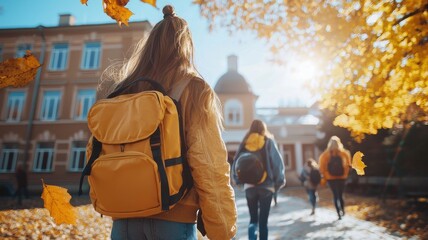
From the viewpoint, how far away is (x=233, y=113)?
29594 millimetres

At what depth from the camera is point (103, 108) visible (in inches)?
61.4

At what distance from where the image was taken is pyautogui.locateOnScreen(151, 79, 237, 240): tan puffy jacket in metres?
1.49

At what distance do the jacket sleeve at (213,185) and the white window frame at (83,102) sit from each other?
20755 millimetres

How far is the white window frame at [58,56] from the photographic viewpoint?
21.9 metres

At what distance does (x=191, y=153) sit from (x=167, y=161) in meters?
0.14

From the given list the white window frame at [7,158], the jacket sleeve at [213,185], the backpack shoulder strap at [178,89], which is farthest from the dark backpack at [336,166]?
the white window frame at [7,158]

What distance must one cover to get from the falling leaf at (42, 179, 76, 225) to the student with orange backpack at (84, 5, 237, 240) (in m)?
0.41

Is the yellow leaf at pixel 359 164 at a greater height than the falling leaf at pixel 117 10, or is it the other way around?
the falling leaf at pixel 117 10

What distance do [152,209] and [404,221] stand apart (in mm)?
8279

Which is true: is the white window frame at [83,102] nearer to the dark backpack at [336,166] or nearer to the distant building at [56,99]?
the distant building at [56,99]

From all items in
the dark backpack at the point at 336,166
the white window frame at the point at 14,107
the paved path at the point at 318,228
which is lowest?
the paved path at the point at 318,228

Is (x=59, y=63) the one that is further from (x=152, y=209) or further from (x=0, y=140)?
(x=152, y=209)

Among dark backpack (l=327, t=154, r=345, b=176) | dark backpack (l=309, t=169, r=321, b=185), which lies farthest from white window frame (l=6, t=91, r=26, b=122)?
dark backpack (l=327, t=154, r=345, b=176)

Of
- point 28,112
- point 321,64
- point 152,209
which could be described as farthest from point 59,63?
point 152,209
